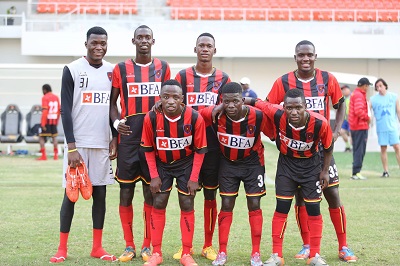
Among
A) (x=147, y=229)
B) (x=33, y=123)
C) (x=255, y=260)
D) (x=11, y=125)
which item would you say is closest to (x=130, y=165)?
(x=147, y=229)

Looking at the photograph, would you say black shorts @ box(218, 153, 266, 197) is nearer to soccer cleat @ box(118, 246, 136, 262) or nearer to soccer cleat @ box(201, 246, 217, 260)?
soccer cleat @ box(201, 246, 217, 260)

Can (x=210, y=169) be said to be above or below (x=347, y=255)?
above

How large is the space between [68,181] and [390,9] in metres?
24.5

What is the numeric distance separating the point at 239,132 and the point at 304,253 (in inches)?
53.6

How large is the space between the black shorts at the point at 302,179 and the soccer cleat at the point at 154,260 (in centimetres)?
123

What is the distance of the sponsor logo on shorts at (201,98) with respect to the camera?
23.4 ft

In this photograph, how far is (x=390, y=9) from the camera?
2920 cm

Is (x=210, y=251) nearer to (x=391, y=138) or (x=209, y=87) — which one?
(x=209, y=87)

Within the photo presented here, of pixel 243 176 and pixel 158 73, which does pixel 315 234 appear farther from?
pixel 158 73

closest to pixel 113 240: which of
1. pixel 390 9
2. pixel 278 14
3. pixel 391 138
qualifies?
pixel 391 138

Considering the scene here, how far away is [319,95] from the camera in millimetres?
7074

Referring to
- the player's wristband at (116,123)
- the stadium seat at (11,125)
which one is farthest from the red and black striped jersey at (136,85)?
the stadium seat at (11,125)

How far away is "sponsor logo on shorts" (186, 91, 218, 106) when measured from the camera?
713 centimetres

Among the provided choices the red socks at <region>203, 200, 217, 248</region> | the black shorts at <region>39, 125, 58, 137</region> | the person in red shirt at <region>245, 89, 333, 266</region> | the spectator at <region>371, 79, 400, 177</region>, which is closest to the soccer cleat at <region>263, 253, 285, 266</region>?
the person in red shirt at <region>245, 89, 333, 266</region>
